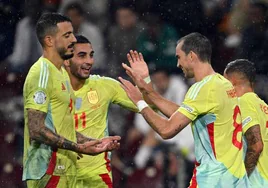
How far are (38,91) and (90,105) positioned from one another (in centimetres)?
157

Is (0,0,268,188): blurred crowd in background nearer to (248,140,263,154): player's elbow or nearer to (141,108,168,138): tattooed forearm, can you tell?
(248,140,263,154): player's elbow

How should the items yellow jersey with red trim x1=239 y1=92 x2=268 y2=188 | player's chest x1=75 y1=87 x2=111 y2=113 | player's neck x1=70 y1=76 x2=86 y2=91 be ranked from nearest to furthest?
yellow jersey with red trim x1=239 y1=92 x2=268 y2=188
player's chest x1=75 y1=87 x2=111 y2=113
player's neck x1=70 y1=76 x2=86 y2=91

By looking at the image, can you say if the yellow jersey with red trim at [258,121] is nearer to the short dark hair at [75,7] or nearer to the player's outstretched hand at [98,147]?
the player's outstretched hand at [98,147]

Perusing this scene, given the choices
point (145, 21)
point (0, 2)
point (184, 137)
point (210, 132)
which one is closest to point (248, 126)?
point (210, 132)

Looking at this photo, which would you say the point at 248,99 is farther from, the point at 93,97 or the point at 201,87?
the point at 93,97

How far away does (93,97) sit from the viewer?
891 cm

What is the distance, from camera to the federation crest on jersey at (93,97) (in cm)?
890

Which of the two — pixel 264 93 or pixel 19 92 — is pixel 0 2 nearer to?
pixel 19 92

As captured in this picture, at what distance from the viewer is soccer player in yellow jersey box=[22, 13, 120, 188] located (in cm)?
730

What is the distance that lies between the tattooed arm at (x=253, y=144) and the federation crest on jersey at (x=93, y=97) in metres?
1.61

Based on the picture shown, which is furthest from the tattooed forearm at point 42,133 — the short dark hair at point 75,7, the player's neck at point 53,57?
the short dark hair at point 75,7

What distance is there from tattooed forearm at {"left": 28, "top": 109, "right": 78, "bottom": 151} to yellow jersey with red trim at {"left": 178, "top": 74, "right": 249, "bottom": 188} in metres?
0.97

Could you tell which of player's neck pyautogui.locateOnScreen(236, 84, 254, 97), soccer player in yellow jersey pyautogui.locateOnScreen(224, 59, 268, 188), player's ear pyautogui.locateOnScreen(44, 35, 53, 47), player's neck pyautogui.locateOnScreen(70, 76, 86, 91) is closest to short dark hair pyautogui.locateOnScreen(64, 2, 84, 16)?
player's neck pyautogui.locateOnScreen(70, 76, 86, 91)

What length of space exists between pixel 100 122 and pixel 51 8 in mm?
3726
